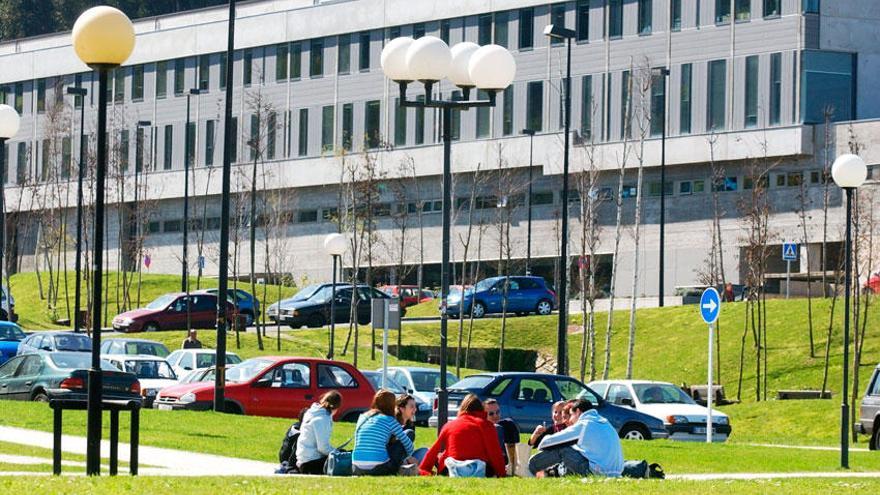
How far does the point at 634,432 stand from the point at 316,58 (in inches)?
2277

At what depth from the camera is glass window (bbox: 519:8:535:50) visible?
78.9 m

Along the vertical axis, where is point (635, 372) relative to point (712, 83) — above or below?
below

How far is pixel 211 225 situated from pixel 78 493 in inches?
3112

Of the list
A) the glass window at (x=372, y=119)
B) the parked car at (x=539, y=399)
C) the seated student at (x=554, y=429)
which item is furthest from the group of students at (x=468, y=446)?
the glass window at (x=372, y=119)

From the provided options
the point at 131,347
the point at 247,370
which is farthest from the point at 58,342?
the point at 247,370

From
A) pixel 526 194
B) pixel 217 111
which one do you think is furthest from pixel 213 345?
pixel 217 111

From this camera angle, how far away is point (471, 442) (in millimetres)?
17516

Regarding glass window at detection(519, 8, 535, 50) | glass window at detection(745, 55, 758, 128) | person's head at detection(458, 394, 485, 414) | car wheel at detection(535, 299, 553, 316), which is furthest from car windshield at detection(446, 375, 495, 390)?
glass window at detection(519, 8, 535, 50)

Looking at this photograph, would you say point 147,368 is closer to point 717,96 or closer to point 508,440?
point 508,440

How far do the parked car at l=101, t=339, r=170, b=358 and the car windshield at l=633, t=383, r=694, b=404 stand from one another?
11.9m

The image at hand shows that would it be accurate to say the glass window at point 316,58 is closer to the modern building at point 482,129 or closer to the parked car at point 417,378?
the modern building at point 482,129

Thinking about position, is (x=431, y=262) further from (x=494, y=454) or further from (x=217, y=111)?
(x=494, y=454)

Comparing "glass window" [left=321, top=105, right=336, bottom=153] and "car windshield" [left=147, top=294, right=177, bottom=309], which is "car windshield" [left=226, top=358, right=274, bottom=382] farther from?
"glass window" [left=321, top=105, right=336, bottom=153]

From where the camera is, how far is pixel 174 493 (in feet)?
43.5
